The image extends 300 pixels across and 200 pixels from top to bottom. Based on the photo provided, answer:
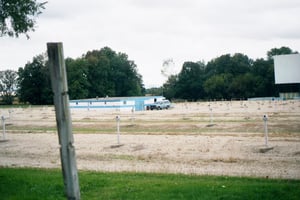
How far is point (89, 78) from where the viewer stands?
116938mm

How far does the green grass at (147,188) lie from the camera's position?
769 centimetres

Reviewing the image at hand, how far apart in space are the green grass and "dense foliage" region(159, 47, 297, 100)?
103m

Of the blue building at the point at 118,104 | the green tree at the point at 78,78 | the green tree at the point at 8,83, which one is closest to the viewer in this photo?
the blue building at the point at 118,104

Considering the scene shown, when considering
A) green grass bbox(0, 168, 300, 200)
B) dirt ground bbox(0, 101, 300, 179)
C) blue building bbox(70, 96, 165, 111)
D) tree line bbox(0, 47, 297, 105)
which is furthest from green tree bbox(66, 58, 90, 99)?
green grass bbox(0, 168, 300, 200)

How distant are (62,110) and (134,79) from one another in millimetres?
124302

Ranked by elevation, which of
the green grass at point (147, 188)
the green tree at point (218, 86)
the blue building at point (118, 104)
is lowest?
the green grass at point (147, 188)

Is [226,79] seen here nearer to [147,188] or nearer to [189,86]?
[189,86]

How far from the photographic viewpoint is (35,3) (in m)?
18.4

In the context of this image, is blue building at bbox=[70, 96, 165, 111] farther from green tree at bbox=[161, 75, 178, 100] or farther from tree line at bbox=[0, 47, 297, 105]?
green tree at bbox=[161, 75, 178, 100]

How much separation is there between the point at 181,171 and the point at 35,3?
38.9 ft

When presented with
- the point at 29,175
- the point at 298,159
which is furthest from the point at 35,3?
the point at 298,159

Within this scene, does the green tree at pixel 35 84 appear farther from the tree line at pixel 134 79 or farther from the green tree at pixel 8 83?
the green tree at pixel 8 83

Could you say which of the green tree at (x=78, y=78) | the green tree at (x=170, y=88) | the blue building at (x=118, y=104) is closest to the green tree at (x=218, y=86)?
the green tree at (x=170, y=88)

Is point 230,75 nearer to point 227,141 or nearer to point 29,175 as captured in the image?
point 227,141
